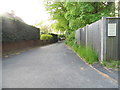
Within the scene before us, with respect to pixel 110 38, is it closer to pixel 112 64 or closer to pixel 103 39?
pixel 103 39

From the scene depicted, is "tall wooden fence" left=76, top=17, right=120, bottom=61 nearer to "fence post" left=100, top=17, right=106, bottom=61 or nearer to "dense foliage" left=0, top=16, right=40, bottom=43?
"fence post" left=100, top=17, right=106, bottom=61

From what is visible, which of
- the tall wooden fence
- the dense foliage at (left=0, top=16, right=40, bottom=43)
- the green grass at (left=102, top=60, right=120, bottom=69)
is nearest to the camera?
the green grass at (left=102, top=60, right=120, bottom=69)

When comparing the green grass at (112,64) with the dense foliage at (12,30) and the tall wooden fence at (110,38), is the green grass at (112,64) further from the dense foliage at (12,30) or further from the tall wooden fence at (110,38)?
the dense foliage at (12,30)

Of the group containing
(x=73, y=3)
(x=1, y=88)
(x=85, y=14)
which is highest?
(x=73, y=3)

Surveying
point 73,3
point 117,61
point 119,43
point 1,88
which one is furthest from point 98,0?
point 1,88

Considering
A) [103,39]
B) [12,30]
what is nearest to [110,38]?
[103,39]

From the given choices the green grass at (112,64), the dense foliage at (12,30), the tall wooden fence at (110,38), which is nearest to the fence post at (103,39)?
the tall wooden fence at (110,38)

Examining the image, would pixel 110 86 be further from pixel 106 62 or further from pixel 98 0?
pixel 98 0

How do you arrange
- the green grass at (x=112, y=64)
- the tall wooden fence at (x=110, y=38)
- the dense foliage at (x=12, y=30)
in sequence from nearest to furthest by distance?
the green grass at (x=112, y=64), the tall wooden fence at (x=110, y=38), the dense foliage at (x=12, y=30)

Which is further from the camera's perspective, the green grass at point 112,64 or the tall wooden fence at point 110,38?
the tall wooden fence at point 110,38

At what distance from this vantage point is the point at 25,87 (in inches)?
107

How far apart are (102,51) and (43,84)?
301 centimetres

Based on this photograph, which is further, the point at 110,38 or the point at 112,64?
the point at 110,38

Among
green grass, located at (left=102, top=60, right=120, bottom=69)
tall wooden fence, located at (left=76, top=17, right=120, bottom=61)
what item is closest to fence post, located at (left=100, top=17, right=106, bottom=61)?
tall wooden fence, located at (left=76, top=17, right=120, bottom=61)
